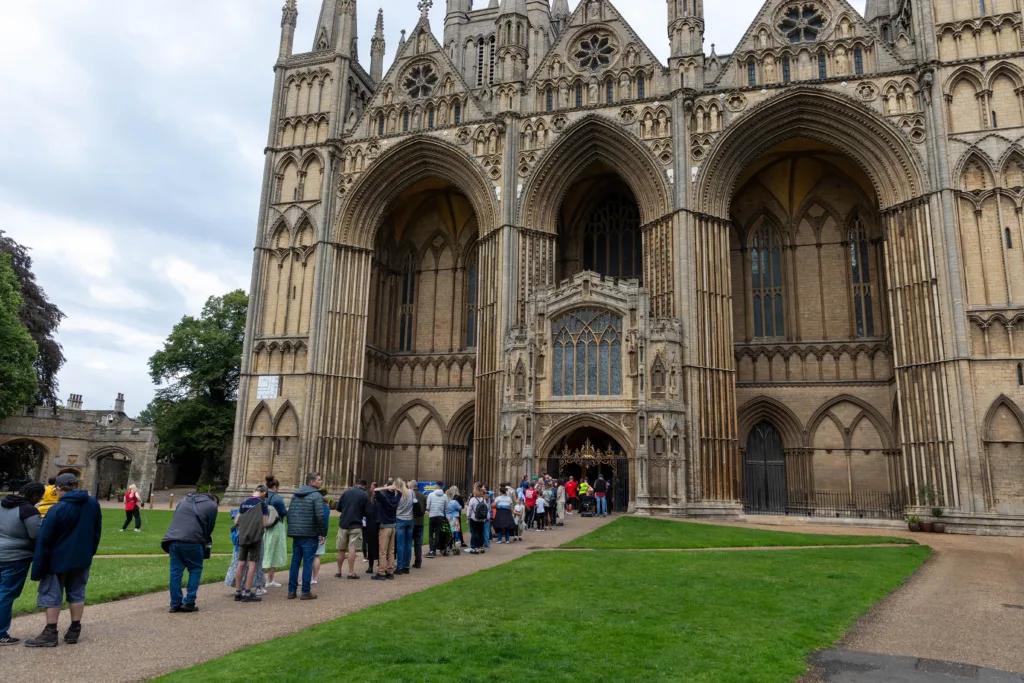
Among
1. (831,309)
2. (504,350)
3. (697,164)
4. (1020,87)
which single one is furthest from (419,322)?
(1020,87)

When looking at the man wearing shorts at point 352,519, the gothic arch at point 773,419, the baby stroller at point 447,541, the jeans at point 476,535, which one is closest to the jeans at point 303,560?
the man wearing shorts at point 352,519

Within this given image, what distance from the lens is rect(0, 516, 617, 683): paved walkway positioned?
6430mm

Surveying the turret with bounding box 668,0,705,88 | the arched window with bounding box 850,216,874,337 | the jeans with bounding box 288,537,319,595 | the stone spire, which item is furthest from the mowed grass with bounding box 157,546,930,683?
the stone spire

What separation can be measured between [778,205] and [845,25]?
8284mm

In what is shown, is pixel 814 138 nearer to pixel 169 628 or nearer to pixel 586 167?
pixel 586 167

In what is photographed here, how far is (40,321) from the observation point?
43.9 metres

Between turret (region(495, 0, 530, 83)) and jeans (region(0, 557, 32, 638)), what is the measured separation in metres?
30.3

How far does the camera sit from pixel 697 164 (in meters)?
30.4

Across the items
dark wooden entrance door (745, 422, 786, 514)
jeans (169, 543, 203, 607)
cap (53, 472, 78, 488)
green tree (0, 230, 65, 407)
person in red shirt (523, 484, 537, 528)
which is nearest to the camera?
cap (53, 472, 78, 488)

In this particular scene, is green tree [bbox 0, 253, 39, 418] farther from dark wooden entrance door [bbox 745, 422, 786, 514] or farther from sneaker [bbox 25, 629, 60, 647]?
dark wooden entrance door [bbox 745, 422, 786, 514]

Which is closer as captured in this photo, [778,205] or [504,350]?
[504,350]

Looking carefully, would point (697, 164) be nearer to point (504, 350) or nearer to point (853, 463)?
point (504, 350)

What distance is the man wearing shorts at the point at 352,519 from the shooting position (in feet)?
38.4

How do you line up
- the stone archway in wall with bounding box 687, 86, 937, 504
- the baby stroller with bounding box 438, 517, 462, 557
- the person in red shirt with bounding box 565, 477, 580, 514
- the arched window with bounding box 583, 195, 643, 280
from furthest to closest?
the arched window with bounding box 583, 195, 643, 280, the person in red shirt with bounding box 565, 477, 580, 514, the stone archway in wall with bounding box 687, 86, 937, 504, the baby stroller with bounding box 438, 517, 462, 557
